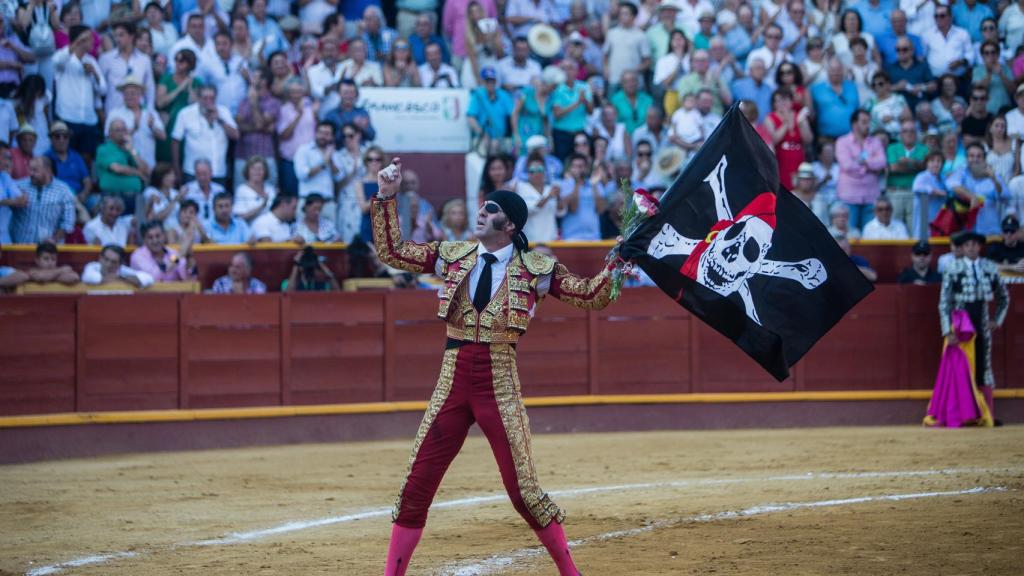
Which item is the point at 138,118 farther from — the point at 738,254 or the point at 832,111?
the point at 738,254

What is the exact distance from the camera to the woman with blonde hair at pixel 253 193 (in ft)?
34.4

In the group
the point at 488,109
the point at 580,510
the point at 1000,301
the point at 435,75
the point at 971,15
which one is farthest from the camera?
the point at 971,15

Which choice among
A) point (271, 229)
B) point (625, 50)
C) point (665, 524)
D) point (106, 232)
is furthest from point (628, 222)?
point (625, 50)

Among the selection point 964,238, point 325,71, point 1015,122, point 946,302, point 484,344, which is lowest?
point 484,344

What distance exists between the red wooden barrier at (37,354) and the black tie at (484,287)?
5.07 m

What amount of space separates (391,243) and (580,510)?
7.70 feet

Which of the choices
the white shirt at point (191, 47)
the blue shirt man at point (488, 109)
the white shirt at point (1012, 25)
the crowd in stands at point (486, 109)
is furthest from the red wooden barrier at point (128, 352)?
the white shirt at point (1012, 25)

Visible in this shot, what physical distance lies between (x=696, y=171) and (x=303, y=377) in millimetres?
5224

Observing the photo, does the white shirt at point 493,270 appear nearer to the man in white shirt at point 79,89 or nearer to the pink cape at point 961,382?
the pink cape at point 961,382

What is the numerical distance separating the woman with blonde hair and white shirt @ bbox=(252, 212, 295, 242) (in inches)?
4.5

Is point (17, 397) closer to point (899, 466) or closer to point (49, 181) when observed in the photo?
point (49, 181)

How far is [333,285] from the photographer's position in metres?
10.3

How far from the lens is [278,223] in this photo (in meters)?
10.4

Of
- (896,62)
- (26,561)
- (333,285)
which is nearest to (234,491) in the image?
(26,561)
